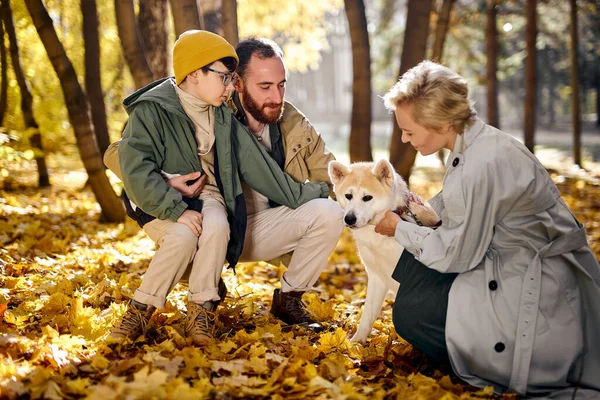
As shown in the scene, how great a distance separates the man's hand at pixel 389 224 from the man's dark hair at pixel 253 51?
5.09 ft

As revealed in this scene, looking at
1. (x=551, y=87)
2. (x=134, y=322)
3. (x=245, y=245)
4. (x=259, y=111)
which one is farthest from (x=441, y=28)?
(x=551, y=87)

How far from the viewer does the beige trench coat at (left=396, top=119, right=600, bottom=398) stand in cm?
287

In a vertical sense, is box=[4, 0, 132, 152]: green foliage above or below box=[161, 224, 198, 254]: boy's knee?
above

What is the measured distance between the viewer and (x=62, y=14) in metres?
13.3

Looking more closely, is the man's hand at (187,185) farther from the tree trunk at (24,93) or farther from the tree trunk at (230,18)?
the tree trunk at (24,93)

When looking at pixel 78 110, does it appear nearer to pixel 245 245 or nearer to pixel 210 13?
pixel 210 13

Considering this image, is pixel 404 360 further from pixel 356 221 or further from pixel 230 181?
pixel 230 181

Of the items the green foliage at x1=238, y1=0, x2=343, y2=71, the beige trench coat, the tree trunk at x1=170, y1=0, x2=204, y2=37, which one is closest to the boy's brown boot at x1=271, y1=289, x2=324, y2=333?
the beige trench coat

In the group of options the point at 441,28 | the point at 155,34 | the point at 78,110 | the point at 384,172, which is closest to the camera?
the point at 384,172

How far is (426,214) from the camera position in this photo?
149 inches

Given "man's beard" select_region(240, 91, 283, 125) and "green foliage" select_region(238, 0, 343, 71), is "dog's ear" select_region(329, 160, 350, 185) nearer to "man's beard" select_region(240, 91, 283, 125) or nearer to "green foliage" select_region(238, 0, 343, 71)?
"man's beard" select_region(240, 91, 283, 125)

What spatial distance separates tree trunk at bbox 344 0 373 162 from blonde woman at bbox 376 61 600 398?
578 cm

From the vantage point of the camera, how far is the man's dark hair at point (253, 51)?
4.23m

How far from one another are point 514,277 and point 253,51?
8.07ft
